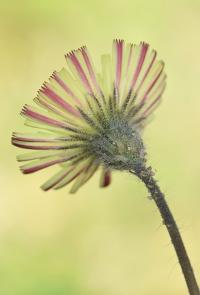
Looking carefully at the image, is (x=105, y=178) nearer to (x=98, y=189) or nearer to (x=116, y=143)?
(x=116, y=143)

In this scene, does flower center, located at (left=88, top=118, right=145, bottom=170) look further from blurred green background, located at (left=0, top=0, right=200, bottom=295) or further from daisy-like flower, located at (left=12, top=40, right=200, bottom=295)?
blurred green background, located at (left=0, top=0, right=200, bottom=295)

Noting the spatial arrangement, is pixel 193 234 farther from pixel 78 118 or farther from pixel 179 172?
pixel 78 118

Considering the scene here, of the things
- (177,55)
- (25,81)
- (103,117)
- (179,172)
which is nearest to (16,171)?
(25,81)

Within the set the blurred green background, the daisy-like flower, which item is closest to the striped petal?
the daisy-like flower

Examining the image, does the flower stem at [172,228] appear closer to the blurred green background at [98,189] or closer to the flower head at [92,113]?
the flower head at [92,113]

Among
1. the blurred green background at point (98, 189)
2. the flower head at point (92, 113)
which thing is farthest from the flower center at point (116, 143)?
the blurred green background at point (98, 189)

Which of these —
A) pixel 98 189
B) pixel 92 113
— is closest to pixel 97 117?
pixel 92 113
